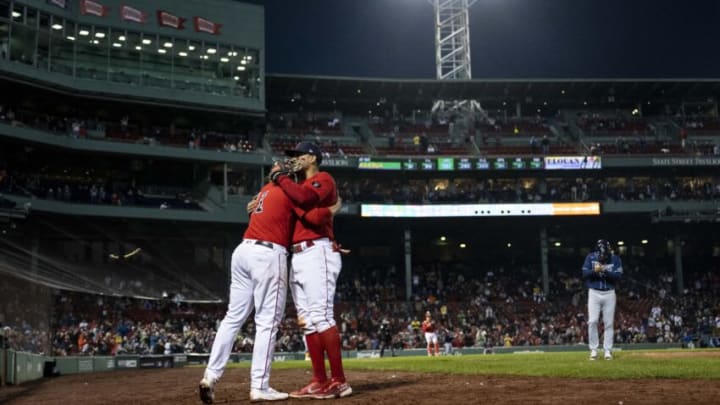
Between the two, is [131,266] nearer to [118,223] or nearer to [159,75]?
[118,223]

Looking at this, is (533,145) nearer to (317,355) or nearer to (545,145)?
(545,145)

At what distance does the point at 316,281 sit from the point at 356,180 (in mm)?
42957

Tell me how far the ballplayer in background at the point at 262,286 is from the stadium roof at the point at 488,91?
43155mm

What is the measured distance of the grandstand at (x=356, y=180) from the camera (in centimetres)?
3719

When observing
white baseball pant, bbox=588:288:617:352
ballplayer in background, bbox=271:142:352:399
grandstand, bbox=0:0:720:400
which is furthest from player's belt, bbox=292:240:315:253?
grandstand, bbox=0:0:720:400

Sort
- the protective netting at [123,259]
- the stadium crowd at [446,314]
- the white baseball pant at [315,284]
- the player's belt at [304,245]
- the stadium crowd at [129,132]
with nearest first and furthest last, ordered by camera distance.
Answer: the white baseball pant at [315,284]
the player's belt at [304,245]
the protective netting at [123,259]
the stadium crowd at [446,314]
the stadium crowd at [129,132]

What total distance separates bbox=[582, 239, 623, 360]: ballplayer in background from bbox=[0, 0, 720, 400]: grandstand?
737 inches

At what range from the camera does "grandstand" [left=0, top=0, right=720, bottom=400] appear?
122 feet

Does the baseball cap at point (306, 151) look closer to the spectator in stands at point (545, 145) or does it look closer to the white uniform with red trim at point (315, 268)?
the white uniform with red trim at point (315, 268)

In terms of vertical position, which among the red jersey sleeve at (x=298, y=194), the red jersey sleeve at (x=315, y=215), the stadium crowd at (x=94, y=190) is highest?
the stadium crowd at (x=94, y=190)

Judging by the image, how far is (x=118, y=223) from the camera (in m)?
41.2

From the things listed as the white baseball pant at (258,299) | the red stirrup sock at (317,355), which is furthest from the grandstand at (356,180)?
the red stirrup sock at (317,355)

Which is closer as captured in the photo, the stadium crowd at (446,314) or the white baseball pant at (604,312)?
the white baseball pant at (604,312)

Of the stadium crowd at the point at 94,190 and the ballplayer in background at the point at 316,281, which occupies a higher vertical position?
the stadium crowd at the point at 94,190
